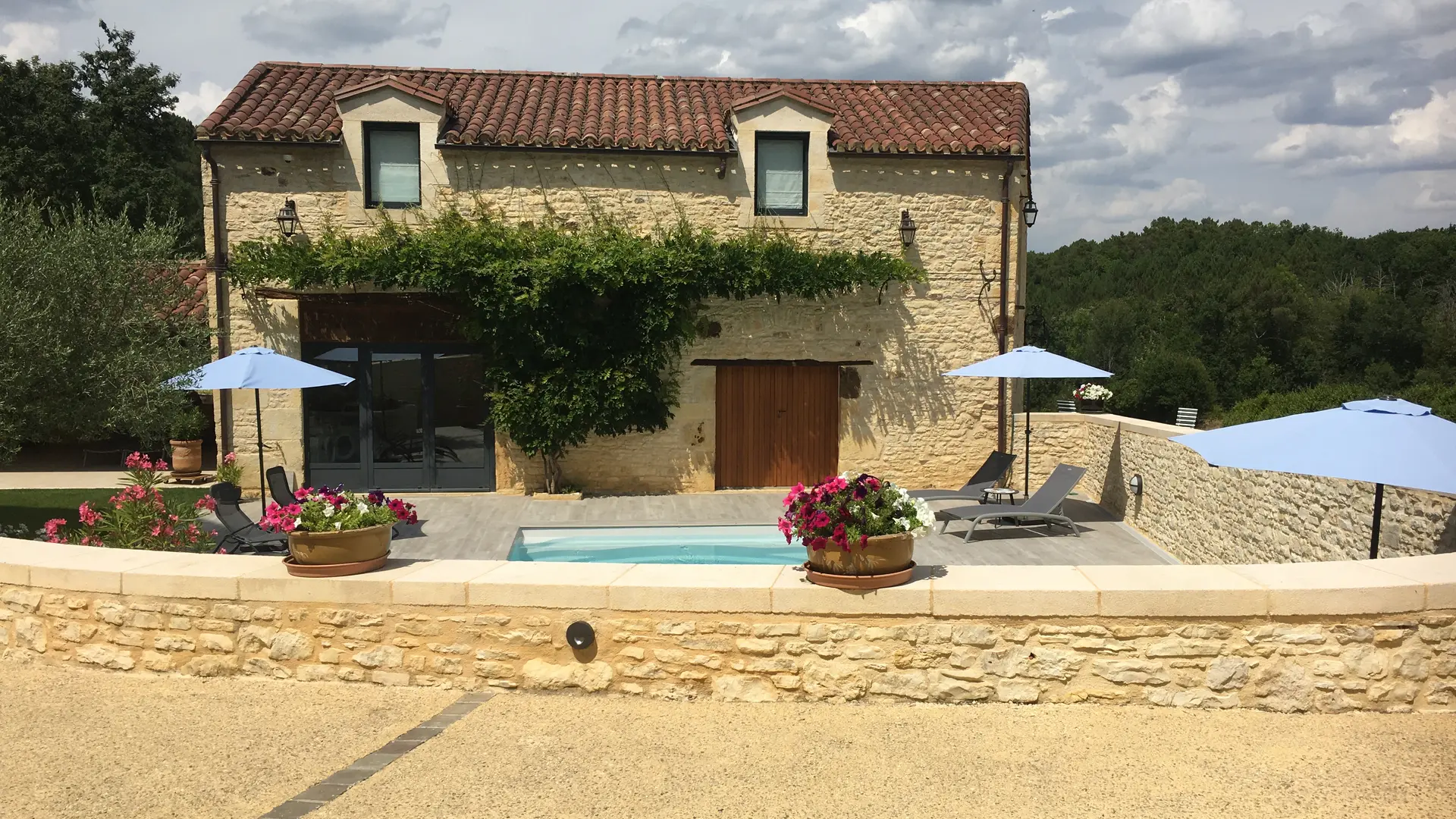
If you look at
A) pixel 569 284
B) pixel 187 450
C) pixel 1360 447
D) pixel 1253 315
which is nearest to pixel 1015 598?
pixel 1360 447

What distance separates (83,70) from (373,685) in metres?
27.6

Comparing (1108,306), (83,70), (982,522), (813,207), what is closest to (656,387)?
(813,207)

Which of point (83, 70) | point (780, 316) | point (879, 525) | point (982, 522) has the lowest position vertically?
point (982, 522)

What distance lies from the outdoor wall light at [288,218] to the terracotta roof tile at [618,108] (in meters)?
0.92

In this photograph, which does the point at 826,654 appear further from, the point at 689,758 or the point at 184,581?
the point at 184,581

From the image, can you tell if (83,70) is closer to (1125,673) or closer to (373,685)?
(373,685)

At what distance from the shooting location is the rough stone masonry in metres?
4.82

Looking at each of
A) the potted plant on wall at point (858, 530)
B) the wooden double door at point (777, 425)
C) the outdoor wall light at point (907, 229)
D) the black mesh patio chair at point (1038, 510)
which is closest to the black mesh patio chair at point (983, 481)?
the black mesh patio chair at point (1038, 510)

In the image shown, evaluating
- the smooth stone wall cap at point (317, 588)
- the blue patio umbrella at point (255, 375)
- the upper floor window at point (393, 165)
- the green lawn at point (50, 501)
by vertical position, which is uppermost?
the upper floor window at point (393, 165)

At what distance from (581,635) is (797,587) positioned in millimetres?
1214

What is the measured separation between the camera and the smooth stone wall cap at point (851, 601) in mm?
4961

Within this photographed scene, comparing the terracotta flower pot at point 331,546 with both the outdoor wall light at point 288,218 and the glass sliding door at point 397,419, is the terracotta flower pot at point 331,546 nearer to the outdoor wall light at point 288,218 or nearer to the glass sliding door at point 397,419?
the glass sliding door at point 397,419

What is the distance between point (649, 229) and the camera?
13375mm

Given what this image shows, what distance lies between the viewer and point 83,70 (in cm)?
2527
